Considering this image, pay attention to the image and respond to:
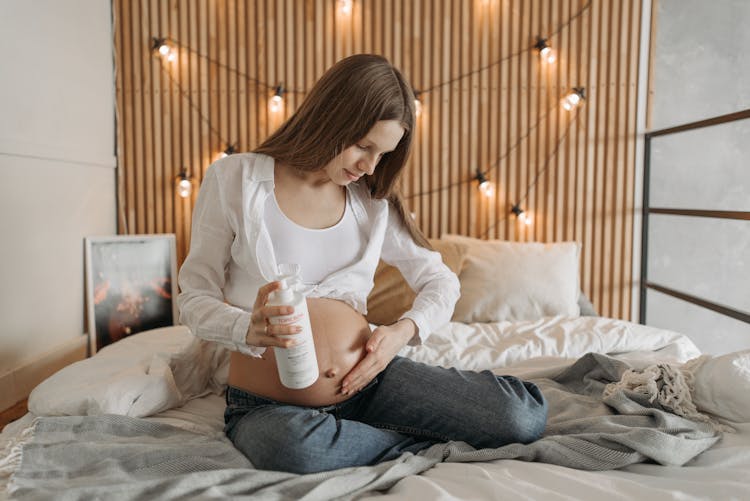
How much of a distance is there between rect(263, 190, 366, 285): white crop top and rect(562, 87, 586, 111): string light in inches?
86.4

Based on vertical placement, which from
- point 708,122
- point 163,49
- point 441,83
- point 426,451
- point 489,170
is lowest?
point 426,451

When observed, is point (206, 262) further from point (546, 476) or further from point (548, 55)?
point (548, 55)

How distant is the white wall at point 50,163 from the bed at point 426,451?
0.68 meters

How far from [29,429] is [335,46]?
8.77 feet

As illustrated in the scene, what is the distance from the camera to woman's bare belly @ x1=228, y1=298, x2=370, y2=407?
146cm

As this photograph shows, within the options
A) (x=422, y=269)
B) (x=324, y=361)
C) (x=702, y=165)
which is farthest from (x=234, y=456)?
(x=702, y=165)

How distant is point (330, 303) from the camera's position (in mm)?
Answer: 1559

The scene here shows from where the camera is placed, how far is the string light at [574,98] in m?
3.43

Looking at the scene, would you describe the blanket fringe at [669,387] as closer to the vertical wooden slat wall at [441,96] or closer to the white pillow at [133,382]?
the white pillow at [133,382]

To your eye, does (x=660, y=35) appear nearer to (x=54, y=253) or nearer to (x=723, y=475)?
(x=723, y=475)

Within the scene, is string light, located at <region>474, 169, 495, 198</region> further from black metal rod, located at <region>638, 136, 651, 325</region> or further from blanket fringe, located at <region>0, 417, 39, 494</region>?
blanket fringe, located at <region>0, 417, 39, 494</region>

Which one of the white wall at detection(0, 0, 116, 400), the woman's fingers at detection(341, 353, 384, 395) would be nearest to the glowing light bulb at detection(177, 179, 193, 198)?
the white wall at detection(0, 0, 116, 400)

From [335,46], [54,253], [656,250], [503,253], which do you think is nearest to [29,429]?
[54,253]

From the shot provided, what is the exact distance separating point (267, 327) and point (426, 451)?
538mm
